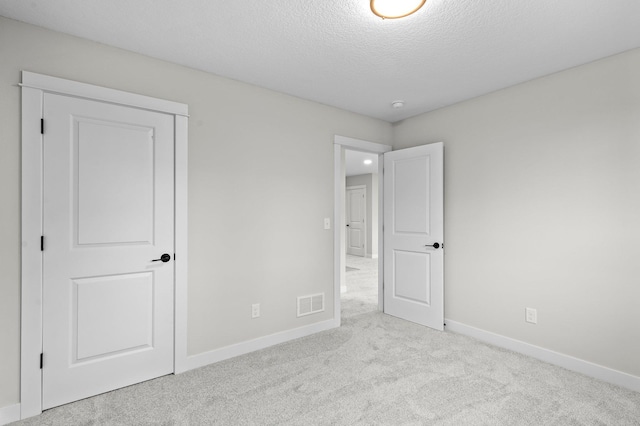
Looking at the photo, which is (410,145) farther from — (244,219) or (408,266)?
(244,219)

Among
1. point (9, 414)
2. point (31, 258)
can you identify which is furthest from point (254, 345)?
point (31, 258)

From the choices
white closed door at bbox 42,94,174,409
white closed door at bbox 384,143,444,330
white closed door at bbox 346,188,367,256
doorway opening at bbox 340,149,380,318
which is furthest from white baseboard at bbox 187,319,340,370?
white closed door at bbox 346,188,367,256

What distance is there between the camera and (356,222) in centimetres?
963

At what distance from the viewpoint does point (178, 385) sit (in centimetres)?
231

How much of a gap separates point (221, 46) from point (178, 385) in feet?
8.15

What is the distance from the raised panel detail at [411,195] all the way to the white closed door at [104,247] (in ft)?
8.28

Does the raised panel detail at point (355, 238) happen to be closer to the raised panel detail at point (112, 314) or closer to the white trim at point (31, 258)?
the raised panel detail at point (112, 314)

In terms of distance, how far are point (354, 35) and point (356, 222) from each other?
7.71 m

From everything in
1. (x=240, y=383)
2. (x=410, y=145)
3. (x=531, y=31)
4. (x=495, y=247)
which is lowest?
(x=240, y=383)

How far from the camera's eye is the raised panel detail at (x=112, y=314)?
2145 millimetres

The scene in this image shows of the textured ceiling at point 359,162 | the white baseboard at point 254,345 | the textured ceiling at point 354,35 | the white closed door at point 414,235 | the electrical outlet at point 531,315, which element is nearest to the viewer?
the textured ceiling at point 354,35

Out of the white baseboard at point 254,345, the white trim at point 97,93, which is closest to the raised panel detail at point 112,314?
the white baseboard at point 254,345

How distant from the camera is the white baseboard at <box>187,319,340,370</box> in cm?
260

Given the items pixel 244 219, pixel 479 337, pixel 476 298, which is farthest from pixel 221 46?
pixel 479 337
